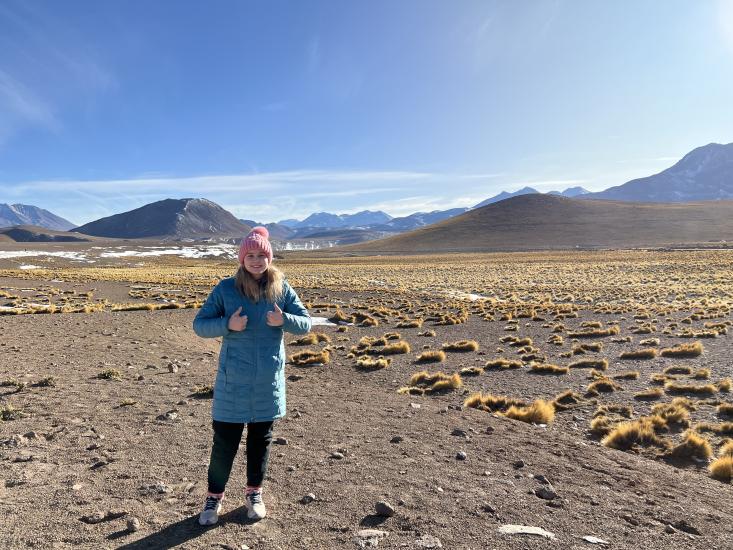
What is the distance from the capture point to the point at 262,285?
13.4 ft

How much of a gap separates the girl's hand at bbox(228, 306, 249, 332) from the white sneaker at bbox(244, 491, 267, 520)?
60.6 inches

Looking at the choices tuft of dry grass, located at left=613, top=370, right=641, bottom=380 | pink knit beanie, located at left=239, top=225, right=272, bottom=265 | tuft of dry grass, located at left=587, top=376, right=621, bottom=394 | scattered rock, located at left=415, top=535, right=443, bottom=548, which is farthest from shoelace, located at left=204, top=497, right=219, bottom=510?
tuft of dry grass, located at left=613, top=370, right=641, bottom=380

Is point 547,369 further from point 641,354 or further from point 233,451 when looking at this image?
point 233,451

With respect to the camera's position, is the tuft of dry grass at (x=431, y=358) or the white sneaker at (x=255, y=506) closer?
the white sneaker at (x=255, y=506)

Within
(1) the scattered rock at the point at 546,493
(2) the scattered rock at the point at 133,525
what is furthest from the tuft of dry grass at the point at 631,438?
(2) the scattered rock at the point at 133,525

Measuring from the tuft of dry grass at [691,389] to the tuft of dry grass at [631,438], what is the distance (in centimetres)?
352

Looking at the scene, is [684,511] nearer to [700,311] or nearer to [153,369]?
[153,369]

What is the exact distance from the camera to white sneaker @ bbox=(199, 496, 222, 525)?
12.7ft

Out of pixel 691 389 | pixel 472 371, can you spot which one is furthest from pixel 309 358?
pixel 691 389

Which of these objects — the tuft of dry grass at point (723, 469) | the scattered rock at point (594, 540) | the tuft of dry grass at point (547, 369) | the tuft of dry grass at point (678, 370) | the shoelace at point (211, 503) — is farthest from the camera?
the tuft of dry grass at point (547, 369)

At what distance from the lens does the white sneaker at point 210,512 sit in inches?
153

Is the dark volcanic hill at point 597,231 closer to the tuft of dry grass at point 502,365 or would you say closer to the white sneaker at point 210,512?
the tuft of dry grass at point 502,365

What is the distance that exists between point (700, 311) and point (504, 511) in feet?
77.1

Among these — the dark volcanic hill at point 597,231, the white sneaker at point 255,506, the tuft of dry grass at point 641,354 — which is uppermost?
the dark volcanic hill at point 597,231
